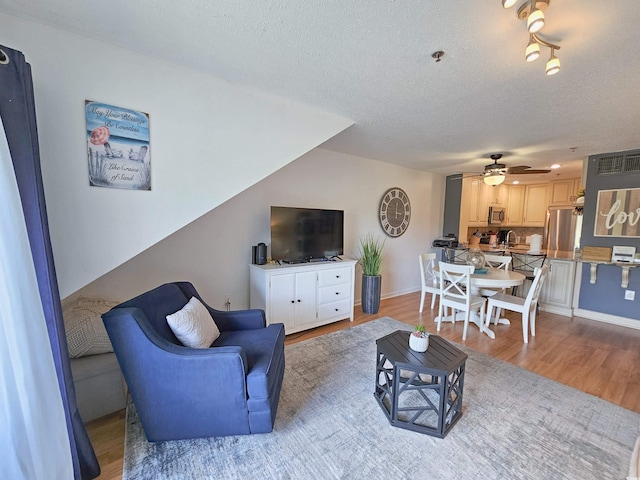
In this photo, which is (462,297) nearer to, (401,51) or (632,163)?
(401,51)

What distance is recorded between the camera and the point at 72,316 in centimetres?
183

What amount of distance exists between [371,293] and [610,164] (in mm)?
3772

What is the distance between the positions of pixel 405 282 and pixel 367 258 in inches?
66.1

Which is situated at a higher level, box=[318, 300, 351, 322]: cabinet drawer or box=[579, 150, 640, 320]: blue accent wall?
box=[579, 150, 640, 320]: blue accent wall

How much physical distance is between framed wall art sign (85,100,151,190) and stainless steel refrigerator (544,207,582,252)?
260 inches

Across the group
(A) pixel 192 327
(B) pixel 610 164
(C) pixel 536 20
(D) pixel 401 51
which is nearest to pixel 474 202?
(B) pixel 610 164

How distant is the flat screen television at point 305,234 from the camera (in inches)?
123

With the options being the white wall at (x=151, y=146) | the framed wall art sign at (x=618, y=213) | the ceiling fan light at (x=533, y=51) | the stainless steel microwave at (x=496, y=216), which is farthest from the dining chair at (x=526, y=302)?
the stainless steel microwave at (x=496, y=216)

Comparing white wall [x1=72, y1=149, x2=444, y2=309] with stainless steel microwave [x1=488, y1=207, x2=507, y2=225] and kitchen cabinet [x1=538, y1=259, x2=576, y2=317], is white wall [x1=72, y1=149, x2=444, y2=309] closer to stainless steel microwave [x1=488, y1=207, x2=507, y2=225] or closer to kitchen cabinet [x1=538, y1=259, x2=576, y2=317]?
stainless steel microwave [x1=488, y1=207, x2=507, y2=225]

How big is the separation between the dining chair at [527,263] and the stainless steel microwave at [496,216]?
1907 millimetres

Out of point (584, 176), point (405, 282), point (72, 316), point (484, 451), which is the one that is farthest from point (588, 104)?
point (72, 316)

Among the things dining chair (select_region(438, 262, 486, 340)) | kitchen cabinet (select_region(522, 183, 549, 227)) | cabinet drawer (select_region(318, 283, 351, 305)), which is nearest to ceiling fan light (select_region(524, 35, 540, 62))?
dining chair (select_region(438, 262, 486, 340))

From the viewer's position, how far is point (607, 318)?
12.2 feet

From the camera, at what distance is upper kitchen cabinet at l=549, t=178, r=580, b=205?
5515 mm
